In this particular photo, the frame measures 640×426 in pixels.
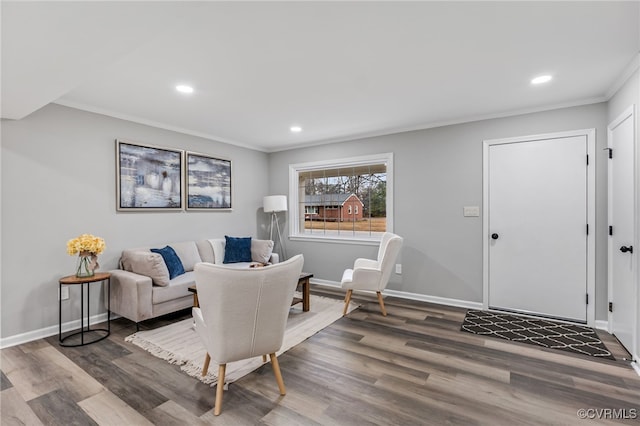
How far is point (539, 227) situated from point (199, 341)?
12.8 ft

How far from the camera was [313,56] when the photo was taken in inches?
90.5

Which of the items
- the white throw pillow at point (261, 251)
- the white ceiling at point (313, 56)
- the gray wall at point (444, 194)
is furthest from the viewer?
the white throw pillow at point (261, 251)

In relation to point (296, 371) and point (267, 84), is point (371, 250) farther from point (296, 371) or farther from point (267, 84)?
point (267, 84)

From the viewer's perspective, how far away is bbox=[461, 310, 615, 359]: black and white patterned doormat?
9.02 ft

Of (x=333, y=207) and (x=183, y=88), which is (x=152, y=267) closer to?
(x=183, y=88)

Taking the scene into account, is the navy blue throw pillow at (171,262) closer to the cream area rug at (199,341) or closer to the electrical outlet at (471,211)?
the cream area rug at (199,341)

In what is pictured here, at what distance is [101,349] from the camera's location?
273cm

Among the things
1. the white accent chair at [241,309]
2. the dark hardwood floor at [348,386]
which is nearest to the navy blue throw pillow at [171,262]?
the dark hardwood floor at [348,386]

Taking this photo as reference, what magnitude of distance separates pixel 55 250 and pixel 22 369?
118 centimetres

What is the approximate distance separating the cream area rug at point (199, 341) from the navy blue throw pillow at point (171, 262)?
581 mm

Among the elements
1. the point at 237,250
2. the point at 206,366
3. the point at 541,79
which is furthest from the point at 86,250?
the point at 541,79

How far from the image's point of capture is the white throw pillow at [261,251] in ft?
15.2

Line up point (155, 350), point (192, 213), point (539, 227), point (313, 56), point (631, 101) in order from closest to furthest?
point (313, 56)
point (631, 101)
point (155, 350)
point (539, 227)
point (192, 213)

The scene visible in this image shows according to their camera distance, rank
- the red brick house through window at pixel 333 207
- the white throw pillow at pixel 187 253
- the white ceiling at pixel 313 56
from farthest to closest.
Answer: the red brick house through window at pixel 333 207
the white throw pillow at pixel 187 253
the white ceiling at pixel 313 56
